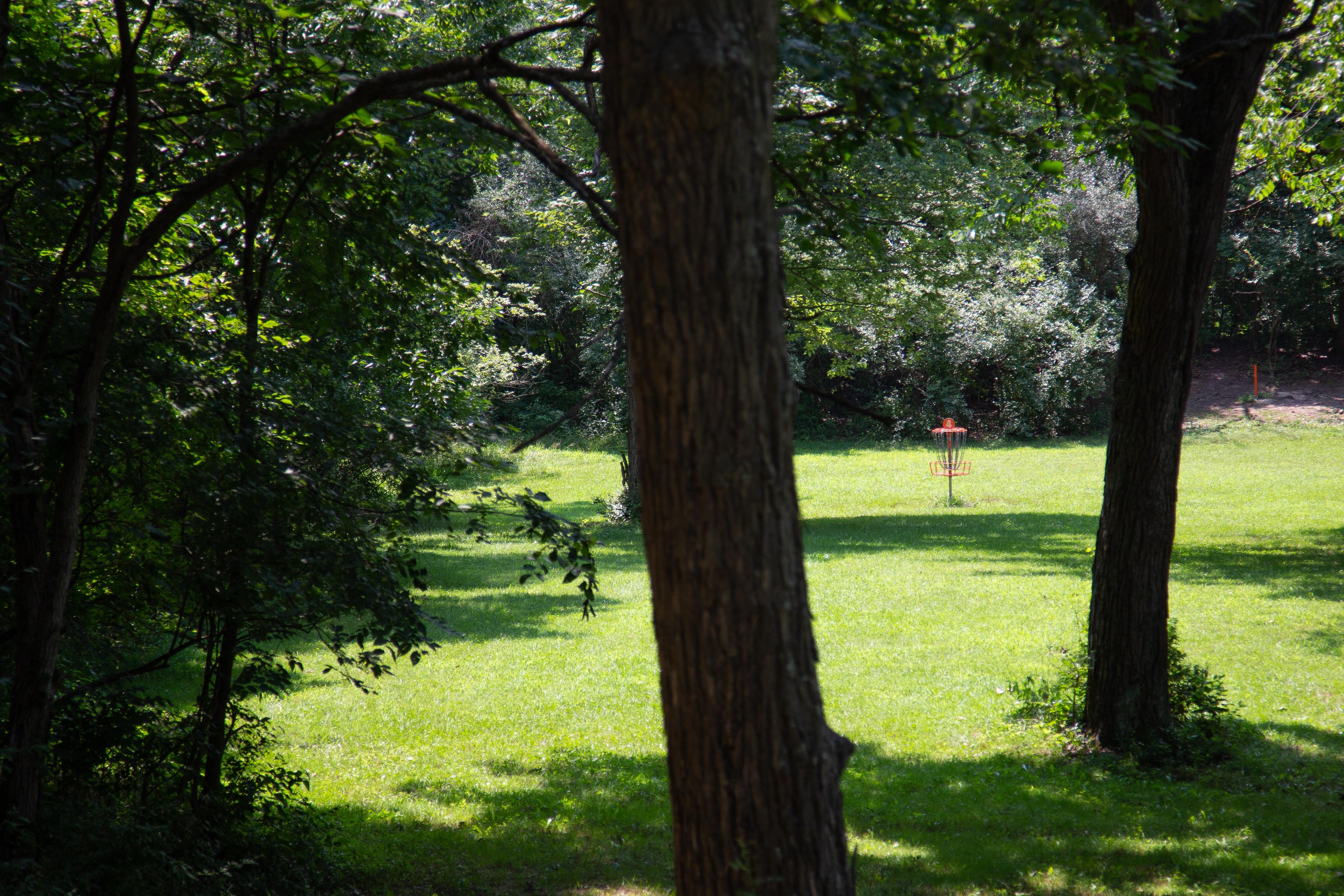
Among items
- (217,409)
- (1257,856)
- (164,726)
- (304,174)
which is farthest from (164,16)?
(1257,856)

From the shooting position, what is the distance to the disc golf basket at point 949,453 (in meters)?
21.3

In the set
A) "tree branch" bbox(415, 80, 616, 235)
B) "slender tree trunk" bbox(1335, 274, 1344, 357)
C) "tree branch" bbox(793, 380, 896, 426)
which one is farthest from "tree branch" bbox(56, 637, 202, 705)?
"slender tree trunk" bbox(1335, 274, 1344, 357)

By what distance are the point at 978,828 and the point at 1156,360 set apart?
2930mm

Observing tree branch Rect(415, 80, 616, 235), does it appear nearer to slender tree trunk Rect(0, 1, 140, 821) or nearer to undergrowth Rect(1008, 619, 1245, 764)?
slender tree trunk Rect(0, 1, 140, 821)

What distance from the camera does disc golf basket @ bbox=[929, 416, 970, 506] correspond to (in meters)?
21.3

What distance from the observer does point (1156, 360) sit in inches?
234

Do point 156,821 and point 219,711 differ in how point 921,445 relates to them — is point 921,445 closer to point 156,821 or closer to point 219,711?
point 219,711

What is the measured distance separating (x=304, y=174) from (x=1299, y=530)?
1582 centimetres

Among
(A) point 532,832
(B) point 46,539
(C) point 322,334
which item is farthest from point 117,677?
(A) point 532,832

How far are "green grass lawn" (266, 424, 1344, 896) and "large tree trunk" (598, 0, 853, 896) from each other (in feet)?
10.3

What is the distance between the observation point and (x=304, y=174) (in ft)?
13.5

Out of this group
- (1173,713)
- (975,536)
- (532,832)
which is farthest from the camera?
(975,536)

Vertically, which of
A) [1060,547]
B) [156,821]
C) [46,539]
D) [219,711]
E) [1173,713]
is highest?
[46,539]

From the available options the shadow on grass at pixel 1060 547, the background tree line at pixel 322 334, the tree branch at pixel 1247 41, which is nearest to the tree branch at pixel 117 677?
the background tree line at pixel 322 334
